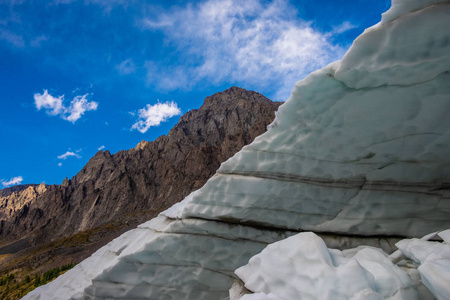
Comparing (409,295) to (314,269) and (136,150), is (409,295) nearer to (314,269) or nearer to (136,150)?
(314,269)

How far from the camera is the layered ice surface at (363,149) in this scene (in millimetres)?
5996

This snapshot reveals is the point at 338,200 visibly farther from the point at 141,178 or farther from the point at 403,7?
the point at 141,178

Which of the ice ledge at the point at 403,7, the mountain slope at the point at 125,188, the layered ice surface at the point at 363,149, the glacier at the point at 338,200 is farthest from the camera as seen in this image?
the mountain slope at the point at 125,188

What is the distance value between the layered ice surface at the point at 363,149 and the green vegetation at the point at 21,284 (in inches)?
1701

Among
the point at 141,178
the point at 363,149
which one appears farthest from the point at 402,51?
the point at 141,178

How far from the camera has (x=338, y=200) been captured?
7949 millimetres

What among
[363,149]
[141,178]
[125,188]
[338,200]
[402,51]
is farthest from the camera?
[141,178]

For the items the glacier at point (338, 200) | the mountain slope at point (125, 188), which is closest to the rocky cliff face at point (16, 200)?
the mountain slope at point (125, 188)

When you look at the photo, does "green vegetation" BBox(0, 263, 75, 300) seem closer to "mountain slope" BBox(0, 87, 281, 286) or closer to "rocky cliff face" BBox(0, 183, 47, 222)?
"mountain slope" BBox(0, 87, 281, 286)

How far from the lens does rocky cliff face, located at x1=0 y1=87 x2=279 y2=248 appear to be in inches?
3533

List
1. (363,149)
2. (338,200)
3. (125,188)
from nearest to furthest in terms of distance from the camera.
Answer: (363,149), (338,200), (125,188)

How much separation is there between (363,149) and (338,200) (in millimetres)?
1726

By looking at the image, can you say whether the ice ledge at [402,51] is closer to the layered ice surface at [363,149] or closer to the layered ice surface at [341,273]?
the layered ice surface at [363,149]

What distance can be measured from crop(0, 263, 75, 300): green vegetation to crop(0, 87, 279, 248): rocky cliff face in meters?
25.8
